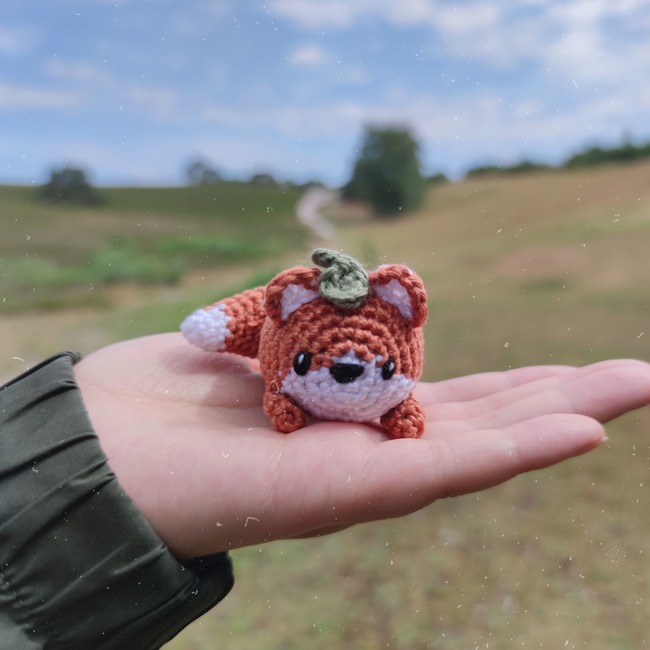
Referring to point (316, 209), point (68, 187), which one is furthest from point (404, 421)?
point (68, 187)

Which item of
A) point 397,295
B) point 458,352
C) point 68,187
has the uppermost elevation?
point 68,187

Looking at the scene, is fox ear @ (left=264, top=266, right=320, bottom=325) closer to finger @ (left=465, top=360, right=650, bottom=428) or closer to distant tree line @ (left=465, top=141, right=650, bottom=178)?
finger @ (left=465, top=360, right=650, bottom=428)

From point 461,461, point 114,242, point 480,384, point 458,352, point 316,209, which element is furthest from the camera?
point 114,242

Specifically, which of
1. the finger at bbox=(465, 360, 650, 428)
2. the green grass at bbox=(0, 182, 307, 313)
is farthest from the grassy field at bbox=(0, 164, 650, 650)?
the finger at bbox=(465, 360, 650, 428)

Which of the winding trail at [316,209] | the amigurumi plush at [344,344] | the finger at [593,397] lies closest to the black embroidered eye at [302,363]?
the amigurumi plush at [344,344]

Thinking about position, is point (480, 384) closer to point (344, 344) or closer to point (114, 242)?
point (344, 344)

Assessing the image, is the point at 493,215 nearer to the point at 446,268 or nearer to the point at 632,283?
the point at 446,268
